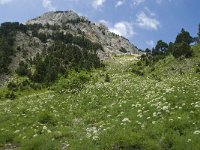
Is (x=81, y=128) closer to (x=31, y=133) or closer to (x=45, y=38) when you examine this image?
(x=31, y=133)

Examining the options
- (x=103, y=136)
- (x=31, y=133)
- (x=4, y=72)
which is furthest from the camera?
(x=4, y=72)

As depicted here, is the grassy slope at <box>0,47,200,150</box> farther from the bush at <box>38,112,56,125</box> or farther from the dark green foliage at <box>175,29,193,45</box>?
the dark green foliage at <box>175,29,193,45</box>

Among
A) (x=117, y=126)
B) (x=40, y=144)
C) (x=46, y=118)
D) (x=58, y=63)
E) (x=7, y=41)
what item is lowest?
(x=40, y=144)

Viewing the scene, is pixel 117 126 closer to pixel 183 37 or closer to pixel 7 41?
pixel 183 37

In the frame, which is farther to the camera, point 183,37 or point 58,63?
point 58,63

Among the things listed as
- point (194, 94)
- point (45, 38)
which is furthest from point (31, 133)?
point (45, 38)

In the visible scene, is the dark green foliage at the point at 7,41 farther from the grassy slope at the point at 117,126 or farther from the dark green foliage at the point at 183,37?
the grassy slope at the point at 117,126

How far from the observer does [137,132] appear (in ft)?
→ 59.1

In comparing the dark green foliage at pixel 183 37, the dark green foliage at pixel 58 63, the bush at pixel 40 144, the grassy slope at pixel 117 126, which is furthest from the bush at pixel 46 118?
the dark green foliage at pixel 183 37

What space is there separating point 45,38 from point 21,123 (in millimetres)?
127881

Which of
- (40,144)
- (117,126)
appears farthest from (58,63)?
(40,144)

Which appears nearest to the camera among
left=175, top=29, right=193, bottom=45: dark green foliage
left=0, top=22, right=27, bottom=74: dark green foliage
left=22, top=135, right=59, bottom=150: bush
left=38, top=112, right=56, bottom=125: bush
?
left=22, top=135, right=59, bottom=150: bush

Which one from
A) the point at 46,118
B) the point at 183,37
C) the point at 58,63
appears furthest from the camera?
the point at 58,63

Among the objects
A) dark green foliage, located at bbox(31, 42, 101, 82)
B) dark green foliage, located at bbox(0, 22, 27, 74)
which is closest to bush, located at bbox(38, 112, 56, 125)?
dark green foliage, located at bbox(31, 42, 101, 82)
